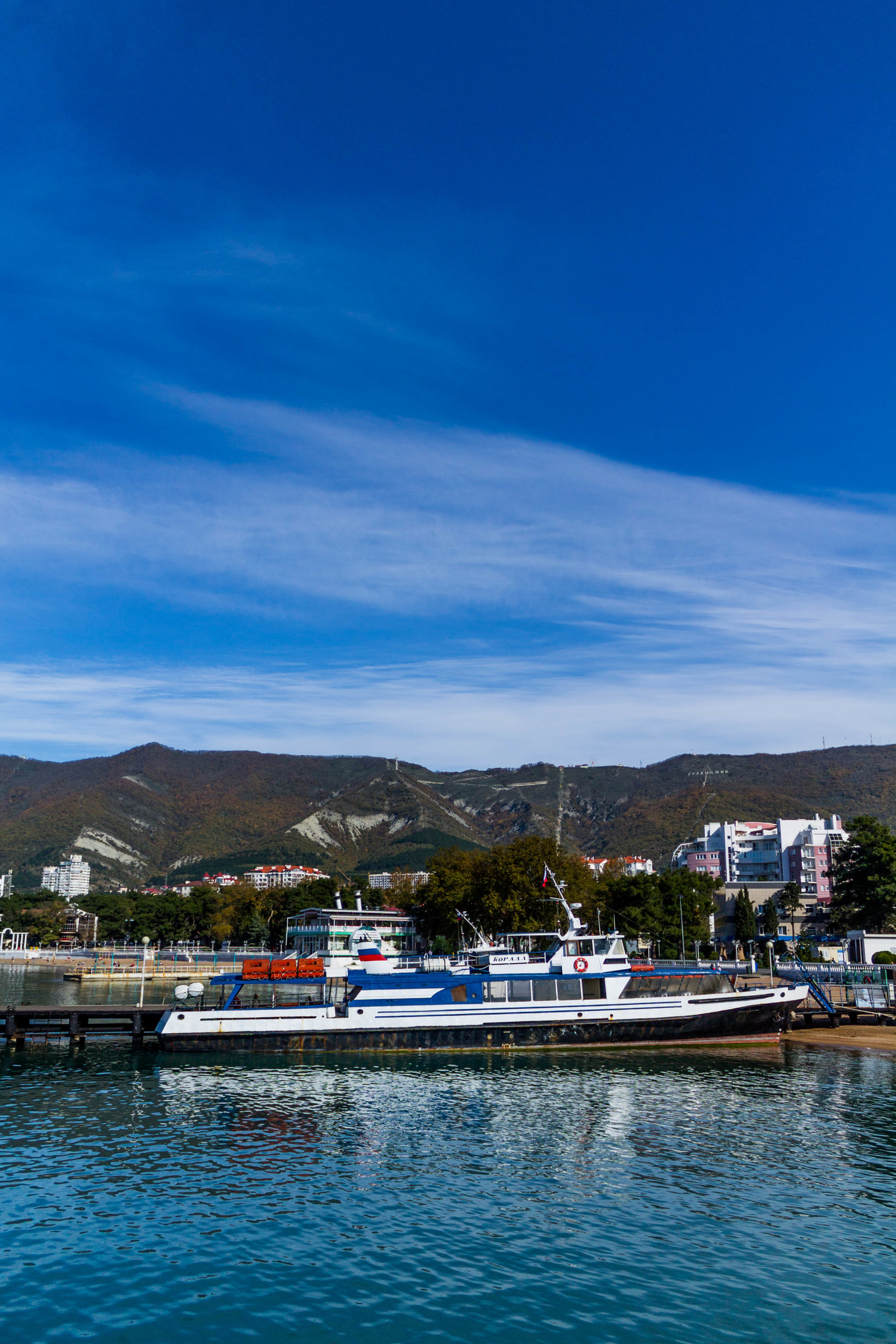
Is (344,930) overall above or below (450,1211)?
below

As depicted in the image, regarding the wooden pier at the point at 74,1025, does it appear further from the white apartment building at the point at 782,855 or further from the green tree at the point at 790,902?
the white apartment building at the point at 782,855

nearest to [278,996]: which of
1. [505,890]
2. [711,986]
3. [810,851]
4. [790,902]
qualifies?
[711,986]

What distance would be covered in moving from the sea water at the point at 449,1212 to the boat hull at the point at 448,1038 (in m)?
8.87

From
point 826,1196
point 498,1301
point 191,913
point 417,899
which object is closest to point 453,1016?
point 826,1196

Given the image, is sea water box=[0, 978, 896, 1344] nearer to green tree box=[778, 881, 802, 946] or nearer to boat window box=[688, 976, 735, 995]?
boat window box=[688, 976, 735, 995]

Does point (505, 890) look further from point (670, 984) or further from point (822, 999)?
point (670, 984)

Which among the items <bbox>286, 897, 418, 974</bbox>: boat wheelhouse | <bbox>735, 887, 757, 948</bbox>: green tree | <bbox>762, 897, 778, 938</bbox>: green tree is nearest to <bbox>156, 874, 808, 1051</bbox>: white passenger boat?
<bbox>735, 887, 757, 948</bbox>: green tree

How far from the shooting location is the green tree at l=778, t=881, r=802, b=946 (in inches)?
5522

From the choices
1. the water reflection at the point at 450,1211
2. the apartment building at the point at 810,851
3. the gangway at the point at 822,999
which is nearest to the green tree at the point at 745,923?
the gangway at the point at 822,999

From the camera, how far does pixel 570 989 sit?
52.2 m

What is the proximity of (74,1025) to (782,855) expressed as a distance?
159150mm

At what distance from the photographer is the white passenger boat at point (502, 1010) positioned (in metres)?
50.7

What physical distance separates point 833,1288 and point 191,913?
174041mm

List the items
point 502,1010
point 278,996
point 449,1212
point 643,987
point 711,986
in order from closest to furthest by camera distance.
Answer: point 449,1212 < point 502,1010 < point 643,987 < point 711,986 < point 278,996
